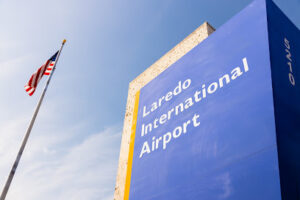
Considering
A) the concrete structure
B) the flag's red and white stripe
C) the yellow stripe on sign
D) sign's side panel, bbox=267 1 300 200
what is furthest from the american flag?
sign's side panel, bbox=267 1 300 200

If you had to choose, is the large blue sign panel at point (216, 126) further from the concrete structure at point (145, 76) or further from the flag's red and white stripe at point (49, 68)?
the flag's red and white stripe at point (49, 68)

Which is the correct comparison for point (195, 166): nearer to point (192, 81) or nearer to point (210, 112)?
point (210, 112)

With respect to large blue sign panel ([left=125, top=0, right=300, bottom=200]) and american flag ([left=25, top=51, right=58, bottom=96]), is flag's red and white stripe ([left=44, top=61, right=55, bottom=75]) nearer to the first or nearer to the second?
american flag ([left=25, top=51, right=58, bottom=96])

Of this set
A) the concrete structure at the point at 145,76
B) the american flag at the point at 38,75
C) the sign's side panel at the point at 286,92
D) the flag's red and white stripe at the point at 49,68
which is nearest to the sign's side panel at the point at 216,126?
the sign's side panel at the point at 286,92

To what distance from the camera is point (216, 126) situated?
6.84 m

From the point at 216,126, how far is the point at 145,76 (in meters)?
6.25

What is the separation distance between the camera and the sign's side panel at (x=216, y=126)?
220 inches

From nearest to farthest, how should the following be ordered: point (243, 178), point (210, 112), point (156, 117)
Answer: point (243, 178)
point (210, 112)
point (156, 117)

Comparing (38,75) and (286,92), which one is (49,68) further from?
(286,92)

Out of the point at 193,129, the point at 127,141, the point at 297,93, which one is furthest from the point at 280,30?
the point at 127,141

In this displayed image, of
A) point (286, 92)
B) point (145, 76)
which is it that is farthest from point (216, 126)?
point (145, 76)

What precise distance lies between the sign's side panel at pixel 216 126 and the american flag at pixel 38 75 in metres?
4.87

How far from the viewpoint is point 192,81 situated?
8602 millimetres

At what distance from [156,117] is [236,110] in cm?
353
